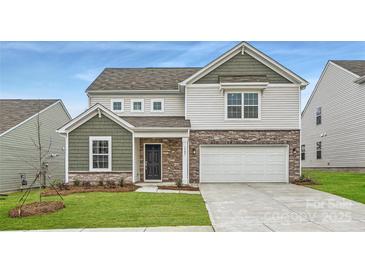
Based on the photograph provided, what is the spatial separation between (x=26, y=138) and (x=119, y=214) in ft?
39.9

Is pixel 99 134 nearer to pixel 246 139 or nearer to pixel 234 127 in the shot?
pixel 234 127

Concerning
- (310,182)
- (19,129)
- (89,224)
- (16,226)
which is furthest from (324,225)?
(19,129)

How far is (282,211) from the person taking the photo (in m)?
9.55

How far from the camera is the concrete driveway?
307 inches

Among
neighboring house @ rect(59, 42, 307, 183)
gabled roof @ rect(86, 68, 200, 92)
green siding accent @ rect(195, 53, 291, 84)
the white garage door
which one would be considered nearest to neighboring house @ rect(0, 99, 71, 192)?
gabled roof @ rect(86, 68, 200, 92)

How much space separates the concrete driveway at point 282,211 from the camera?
7797 millimetres

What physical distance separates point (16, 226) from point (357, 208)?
28.8 feet

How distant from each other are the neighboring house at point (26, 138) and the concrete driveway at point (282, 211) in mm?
9261

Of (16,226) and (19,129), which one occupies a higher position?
(19,129)

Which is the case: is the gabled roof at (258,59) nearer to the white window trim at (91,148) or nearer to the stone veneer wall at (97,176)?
the white window trim at (91,148)

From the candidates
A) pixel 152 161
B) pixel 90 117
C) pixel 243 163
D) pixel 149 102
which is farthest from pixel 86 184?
pixel 243 163

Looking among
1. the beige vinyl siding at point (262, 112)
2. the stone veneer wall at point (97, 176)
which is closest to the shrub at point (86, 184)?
the stone veneer wall at point (97, 176)

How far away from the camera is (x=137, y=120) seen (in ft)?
58.1
